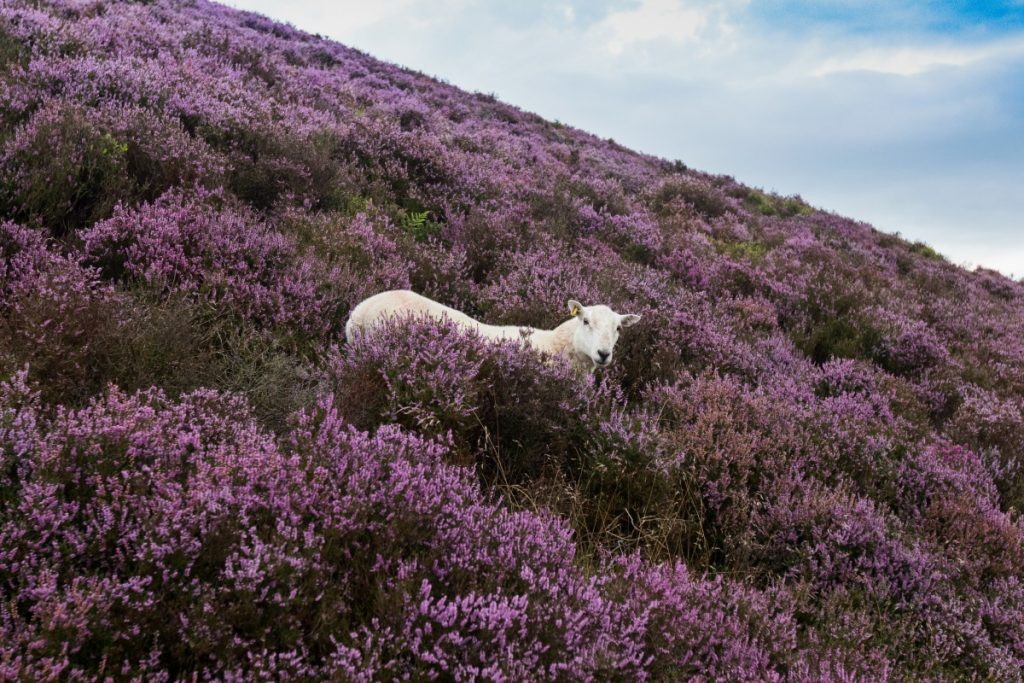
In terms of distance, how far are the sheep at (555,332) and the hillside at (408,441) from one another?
0.41 metres

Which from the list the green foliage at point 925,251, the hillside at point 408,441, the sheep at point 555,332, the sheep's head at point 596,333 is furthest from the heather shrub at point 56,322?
the green foliage at point 925,251

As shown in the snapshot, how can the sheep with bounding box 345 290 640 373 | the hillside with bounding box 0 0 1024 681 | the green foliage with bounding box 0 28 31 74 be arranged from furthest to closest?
the green foliage with bounding box 0 28 31 74
the sheep with bounding box 345 290 640 373
the hillside with bounding box 0 0 1024 681

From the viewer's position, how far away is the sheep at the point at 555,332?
4.71m

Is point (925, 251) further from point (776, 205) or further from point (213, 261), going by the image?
point (213, 261)

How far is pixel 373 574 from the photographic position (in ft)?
6.80

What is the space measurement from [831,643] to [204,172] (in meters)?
6.50

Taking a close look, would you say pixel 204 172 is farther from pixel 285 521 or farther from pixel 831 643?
pixel 831 643

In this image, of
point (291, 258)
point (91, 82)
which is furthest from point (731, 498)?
point (91, 82)

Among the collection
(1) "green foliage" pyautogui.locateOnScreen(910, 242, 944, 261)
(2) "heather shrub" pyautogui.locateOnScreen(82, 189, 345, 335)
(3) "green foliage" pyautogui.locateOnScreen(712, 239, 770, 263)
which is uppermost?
(1) "green foliage" pyautogui.locateOnScreen(910, 242, 944, 261)

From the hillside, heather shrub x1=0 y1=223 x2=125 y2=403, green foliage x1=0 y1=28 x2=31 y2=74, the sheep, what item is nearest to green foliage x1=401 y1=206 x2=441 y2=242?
the hillside

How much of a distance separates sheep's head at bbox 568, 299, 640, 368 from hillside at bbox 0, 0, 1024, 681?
18.2 inches

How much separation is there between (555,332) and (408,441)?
2.77 metres

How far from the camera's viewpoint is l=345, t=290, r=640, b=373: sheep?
15.4 feet

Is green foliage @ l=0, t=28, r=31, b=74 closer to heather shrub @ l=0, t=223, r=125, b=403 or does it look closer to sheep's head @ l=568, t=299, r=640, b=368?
heather shrub @ l=0, t=223, r=125, b=403
